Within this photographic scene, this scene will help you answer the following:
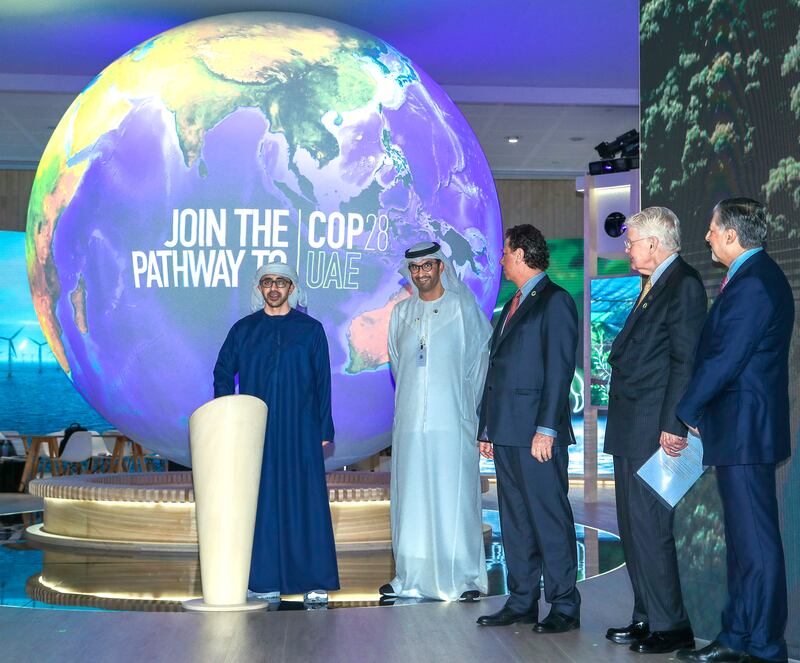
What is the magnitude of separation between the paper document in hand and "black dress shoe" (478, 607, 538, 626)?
3.15ft

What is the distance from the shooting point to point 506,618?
14.6 ft

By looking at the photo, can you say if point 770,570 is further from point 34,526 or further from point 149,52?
point 34,526

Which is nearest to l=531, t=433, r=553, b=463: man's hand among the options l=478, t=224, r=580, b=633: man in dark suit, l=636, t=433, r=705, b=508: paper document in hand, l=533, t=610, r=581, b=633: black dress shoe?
l=478, t=224, r=580, b=633: man in dark suit

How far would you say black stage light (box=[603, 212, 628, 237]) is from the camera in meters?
10.8

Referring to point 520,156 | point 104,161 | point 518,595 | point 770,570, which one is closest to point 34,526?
point 104,161

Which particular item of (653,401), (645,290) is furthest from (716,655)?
(645,290)

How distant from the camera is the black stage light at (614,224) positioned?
426 inches

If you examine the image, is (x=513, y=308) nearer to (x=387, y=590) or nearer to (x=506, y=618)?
(x=506, y=618)

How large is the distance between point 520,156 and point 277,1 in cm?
756

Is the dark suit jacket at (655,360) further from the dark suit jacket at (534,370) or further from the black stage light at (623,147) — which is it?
the black stage light at (623,147)

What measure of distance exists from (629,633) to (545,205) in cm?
1335

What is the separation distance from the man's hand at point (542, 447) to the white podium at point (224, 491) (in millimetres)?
1331

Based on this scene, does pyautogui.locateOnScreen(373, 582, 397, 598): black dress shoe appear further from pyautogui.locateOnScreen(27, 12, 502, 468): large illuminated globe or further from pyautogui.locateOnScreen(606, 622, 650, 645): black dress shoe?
pyautogui.locateOnScreen(27, 12, 502, 468): large illuminated globe

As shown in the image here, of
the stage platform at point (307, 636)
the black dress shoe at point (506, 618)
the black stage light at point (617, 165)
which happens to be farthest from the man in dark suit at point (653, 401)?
the black stage light at point (617, 165)
